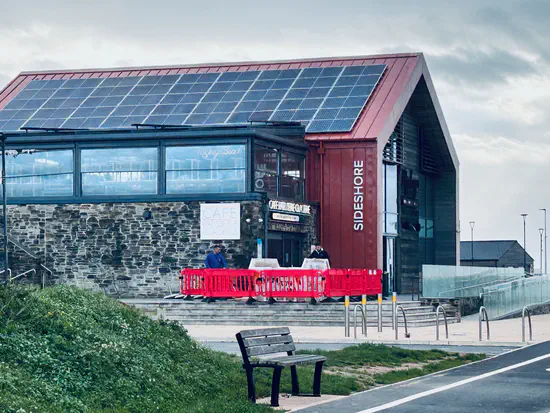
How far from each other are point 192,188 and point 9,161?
7773 mm

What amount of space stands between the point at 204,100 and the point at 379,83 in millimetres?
7467

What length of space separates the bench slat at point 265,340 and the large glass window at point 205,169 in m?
24.7

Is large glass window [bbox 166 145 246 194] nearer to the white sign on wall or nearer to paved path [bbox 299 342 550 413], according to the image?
the white sign on wall

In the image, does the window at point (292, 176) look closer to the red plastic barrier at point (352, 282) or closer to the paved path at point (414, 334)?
the red plastic barrier at point (352, 282)

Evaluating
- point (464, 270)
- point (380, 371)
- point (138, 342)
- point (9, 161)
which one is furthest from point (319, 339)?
point (9, 161)

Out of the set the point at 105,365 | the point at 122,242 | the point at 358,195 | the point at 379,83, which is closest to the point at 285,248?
the point at 358,195

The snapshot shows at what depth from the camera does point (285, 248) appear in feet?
138

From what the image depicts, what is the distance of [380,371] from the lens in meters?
17.7

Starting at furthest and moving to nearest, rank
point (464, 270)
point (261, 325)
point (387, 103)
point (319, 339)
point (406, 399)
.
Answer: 1. point (387, 103)
2. point (464, 270)
3. point (261, 325)
4. point (319, 339)
5. point (406, 399)

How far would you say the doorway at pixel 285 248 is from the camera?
40.8m

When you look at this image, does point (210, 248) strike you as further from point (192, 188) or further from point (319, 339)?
point (319, 339)

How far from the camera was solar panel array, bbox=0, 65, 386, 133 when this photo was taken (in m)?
44.6

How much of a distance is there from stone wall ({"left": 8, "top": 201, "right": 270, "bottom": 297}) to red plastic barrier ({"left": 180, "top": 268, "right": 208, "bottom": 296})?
344cm

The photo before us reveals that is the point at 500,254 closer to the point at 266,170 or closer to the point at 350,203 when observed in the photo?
the point at 350,203
